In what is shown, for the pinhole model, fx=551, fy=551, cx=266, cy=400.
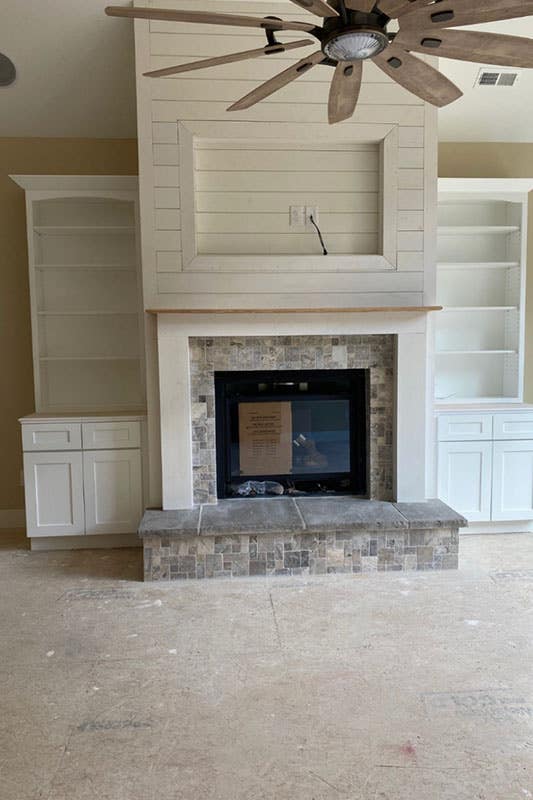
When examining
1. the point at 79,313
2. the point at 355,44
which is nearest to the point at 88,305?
the point at 79,313

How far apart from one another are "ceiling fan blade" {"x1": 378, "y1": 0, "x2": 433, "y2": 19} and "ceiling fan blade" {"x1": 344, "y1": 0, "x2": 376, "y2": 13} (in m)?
0.02

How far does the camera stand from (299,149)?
337 centimetres

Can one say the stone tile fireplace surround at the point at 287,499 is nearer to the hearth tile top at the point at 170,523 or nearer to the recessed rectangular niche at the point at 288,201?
the hearth tile top at the point at 170,523

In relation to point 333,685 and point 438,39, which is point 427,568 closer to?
point 333,685

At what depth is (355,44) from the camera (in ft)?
5.02

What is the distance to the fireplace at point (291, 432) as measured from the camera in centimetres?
355

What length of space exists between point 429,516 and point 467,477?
69cm

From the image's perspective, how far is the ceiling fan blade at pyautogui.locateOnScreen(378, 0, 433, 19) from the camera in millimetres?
1404

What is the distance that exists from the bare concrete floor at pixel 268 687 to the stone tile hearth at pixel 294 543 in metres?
0.10

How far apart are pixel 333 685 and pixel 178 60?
3.34m

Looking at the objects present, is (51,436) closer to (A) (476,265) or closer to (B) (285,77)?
(B) (285,77)

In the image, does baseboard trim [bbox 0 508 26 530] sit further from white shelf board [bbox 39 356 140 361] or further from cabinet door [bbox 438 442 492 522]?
cabinet door [bbox 438 442 492 522]

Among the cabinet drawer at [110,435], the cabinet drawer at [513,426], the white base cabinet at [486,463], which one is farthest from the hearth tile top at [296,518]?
the cabinet drawer at [513,426]

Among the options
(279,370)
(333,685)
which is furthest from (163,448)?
(333,685)
